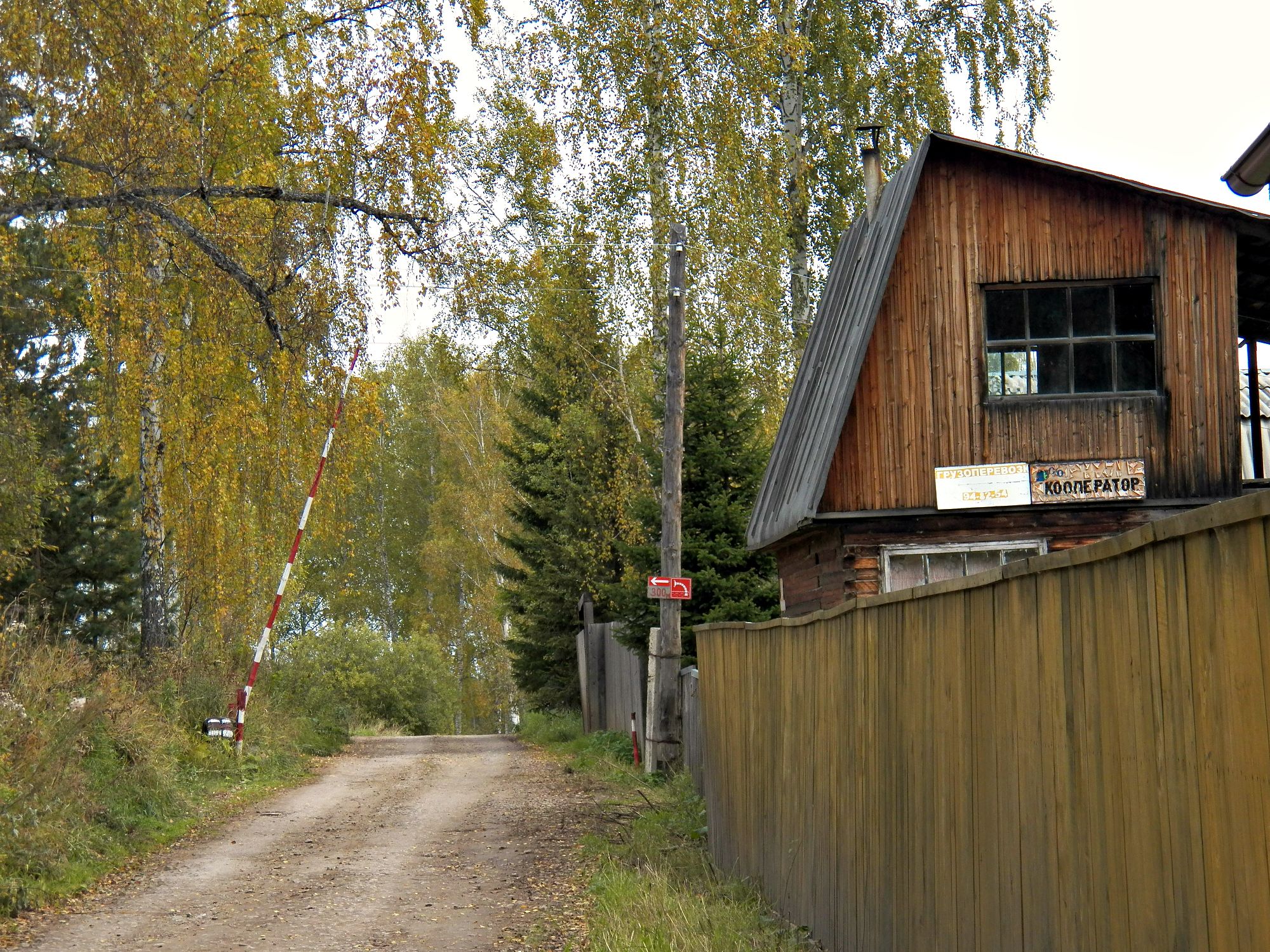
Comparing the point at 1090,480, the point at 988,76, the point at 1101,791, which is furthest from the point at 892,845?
the point at 988,76

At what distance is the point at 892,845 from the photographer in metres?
5.93

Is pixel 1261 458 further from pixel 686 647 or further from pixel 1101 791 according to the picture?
pixel 1101 791

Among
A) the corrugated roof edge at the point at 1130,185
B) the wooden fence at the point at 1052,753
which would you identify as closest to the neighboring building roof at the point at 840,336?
the corrugated roof edge at the point at 1130,185

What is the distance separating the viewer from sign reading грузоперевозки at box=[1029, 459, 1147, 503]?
1342 cm

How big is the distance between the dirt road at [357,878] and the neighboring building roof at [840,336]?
387cm

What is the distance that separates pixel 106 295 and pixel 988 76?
630 inches

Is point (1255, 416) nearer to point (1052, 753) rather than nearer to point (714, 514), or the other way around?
point (714, 514)

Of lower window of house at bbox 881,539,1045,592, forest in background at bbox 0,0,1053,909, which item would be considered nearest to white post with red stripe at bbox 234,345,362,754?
forest in background at bbox 0,0,1053,909

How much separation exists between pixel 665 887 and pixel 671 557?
7727 mm

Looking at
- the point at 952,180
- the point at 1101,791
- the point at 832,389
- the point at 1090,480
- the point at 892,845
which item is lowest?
the point at 892,845

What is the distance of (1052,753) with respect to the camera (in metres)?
4.11

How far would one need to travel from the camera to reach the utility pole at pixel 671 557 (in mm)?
16375

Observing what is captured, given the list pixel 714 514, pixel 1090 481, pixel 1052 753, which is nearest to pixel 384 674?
pixel 714 514

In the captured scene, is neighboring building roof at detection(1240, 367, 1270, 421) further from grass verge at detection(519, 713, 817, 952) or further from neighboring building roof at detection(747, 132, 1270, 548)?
grass verge at detection(519, 713, 817, 952)
